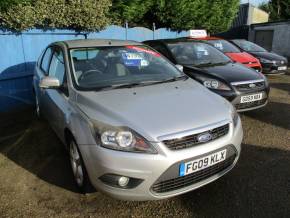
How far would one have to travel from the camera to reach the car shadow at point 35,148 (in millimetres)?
3668

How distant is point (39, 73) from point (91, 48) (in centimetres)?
149

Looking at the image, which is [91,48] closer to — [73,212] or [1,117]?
[73,212]

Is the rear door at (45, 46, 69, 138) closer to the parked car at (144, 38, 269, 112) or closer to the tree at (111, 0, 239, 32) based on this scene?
the parked car at (144, 38, 269, 112)

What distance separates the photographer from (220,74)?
5285mm

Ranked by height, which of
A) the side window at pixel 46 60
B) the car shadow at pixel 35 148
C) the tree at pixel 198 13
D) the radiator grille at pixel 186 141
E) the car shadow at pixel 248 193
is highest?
the tree at pixel 198 13

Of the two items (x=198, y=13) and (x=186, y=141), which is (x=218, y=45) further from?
(x=186, y=141)

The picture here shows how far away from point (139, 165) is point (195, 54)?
4253 millimetres

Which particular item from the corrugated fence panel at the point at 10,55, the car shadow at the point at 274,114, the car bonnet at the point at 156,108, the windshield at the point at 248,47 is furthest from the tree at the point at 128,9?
the car bonnet at the point at 156,108

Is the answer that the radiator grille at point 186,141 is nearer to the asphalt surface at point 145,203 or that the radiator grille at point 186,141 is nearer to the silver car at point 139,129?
the silver car at point 139,129

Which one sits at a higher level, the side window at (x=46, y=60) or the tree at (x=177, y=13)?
the tree at (x=177, y=13)

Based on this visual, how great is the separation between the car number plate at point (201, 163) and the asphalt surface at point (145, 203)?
0.47 metres

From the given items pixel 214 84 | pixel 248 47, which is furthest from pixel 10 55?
pixel 248 47

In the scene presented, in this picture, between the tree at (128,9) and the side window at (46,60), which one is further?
the tree at (128,9)

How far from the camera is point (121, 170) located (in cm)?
254
